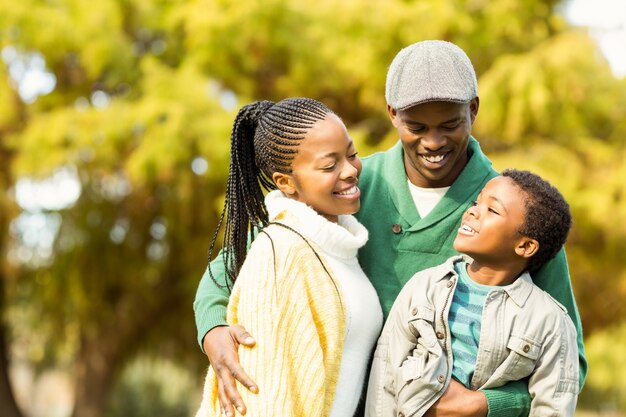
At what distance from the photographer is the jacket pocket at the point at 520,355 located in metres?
2.10

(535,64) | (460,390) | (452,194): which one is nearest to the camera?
(460,390)

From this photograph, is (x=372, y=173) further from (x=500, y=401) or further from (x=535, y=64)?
(x=535, y=64)

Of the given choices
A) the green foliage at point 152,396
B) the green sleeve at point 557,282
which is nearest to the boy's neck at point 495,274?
the green sleeve at point 557,282

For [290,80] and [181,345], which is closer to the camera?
[290,80]

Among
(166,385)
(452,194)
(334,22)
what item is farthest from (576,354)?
(166,385)

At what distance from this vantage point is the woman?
2.00 m

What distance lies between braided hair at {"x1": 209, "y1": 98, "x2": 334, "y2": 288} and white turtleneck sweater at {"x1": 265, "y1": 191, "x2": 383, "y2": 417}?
4.0 inches

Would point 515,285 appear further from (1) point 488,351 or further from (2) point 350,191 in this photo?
(2) point 350,191

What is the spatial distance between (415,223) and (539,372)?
545mm

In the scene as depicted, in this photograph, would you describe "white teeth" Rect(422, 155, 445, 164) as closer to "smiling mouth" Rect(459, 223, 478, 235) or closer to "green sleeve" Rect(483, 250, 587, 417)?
"smiling mouth" Rect(459, 223, 478, 235)

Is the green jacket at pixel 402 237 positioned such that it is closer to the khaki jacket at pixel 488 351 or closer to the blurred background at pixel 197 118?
the khaki jacket at pixel 488 351

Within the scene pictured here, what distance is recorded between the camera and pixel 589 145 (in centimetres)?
900

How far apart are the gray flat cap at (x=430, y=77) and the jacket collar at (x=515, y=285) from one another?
0.42 m

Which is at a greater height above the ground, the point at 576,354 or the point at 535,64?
the point at 535,64
